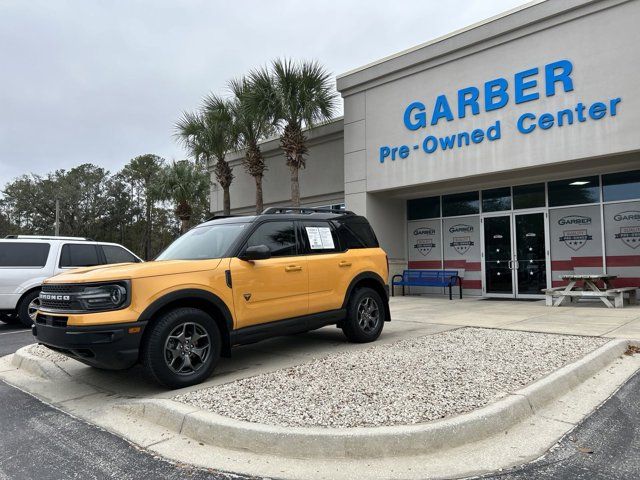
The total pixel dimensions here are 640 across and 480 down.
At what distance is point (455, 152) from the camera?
1310 centimetres

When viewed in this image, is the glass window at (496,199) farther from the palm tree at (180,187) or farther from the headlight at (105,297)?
the palm tree at (180,187)

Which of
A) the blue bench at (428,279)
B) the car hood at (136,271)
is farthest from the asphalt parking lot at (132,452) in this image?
the blue bench at (428,279)

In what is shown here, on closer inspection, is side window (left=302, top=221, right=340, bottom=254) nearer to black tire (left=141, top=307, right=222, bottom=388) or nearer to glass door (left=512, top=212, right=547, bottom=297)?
black tire (left=141, top=307, right=222, bottom=388)

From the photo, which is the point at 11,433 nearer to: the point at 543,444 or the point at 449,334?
the point at 543,444

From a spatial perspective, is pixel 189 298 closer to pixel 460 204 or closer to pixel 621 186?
pixel 621 186

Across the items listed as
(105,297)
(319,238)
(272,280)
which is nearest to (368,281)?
(319,238)

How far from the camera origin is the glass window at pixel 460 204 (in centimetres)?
1490

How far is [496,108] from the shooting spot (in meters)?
12.3

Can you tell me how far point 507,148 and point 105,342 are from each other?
1075 cm

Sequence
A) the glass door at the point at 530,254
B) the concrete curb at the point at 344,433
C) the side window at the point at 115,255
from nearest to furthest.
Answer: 1. the concrete curb at the point at 344,433
2. the side window at the point at 115,255
3. the glass door at the point at 530,254

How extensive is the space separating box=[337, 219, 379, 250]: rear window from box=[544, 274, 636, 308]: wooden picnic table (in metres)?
6.13

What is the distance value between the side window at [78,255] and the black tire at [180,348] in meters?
7.15

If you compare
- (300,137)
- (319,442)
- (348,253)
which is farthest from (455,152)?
(319,442)

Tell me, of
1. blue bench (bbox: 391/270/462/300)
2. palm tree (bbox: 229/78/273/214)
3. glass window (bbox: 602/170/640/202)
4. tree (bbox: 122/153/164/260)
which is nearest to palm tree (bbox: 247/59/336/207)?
palm tree (bbox: 229/78/273/214)
